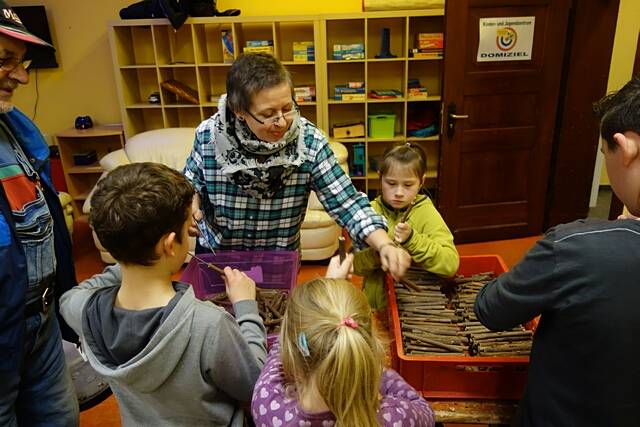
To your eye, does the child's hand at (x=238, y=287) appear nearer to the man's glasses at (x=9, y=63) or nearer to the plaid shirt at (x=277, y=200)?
the plaid shirt at (x=277, y=200)

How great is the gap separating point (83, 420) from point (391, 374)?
2.02m

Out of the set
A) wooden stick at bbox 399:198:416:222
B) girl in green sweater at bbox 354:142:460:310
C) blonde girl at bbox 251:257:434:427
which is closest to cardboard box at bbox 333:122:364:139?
girl in green sweater at bbox 354:142:460:310

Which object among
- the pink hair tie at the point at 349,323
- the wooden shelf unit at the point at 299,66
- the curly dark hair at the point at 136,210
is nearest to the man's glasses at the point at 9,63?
the curly dark hair at the point at 136,210

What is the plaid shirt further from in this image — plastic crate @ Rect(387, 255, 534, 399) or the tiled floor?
the tiled floor

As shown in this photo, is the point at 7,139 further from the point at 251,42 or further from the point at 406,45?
the point at 406,45

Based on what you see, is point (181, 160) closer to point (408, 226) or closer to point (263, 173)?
point (263, 173)

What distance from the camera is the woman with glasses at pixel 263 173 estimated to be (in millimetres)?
1608

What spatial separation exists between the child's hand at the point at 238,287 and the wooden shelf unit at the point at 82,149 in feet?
13.1

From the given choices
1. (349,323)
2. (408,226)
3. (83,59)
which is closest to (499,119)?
(408,226)

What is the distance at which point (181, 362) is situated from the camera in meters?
1.14

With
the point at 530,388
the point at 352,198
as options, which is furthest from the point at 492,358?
the point at 352,198

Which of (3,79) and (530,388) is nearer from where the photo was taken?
(530,388)

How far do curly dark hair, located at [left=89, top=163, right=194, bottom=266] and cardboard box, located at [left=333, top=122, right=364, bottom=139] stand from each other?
398 cm

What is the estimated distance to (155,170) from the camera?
119 centimetres
